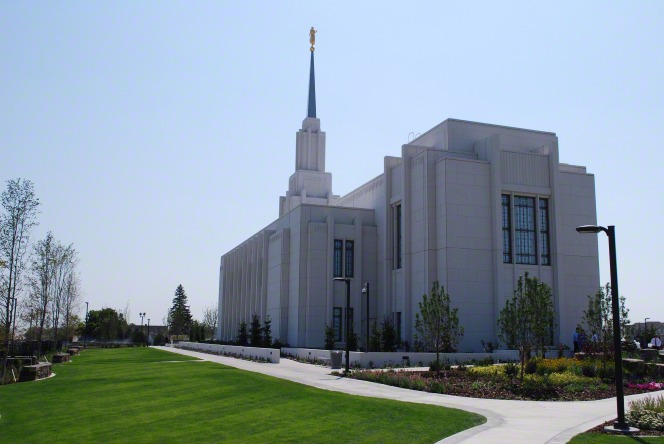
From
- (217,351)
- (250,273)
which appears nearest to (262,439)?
(217,351)

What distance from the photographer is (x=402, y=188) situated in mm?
37719

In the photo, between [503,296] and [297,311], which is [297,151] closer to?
[297,311]

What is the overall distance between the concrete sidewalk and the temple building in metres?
13.6

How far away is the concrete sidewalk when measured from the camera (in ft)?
35.3

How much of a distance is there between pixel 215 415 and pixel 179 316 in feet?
299

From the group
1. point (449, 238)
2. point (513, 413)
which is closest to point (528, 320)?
point (513, 413)

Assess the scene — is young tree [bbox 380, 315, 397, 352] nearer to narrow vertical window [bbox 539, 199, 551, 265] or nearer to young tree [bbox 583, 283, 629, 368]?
narrow vertical window [bbox 539, 199, 551, 265]

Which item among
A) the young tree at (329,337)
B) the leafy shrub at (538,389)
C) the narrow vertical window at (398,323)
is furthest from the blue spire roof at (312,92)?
A: the leafy shrub at (538,389)

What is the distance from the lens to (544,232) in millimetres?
36188

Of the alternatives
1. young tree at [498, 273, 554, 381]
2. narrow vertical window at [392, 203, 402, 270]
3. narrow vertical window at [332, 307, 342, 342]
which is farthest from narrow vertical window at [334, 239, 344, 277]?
young tree at [498, 273, 554, 381]

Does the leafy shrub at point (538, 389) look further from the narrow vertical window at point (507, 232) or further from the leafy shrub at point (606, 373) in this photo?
the narrow vertical window at point (507, 232)

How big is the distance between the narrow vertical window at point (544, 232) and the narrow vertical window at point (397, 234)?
8568 millimetres

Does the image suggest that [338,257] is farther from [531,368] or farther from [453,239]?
[531,368]

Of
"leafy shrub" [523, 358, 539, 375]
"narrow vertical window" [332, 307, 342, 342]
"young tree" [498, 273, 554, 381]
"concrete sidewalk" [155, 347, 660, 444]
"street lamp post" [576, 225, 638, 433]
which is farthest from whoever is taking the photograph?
"narrow vertical window" [332, 307, 342, 342]
